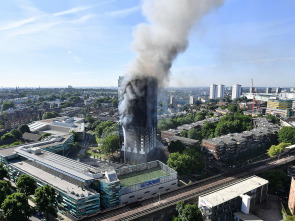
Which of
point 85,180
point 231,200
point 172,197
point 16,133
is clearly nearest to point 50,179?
point 85,180

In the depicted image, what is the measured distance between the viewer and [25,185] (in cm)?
2673

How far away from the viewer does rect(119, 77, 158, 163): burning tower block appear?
3894 centimetres

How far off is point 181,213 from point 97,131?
4218 centimetres

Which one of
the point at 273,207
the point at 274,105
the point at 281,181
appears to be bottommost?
the point at 273,207

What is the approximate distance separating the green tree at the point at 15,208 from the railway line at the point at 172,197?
696cm

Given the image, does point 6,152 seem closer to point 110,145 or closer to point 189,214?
point 110,145

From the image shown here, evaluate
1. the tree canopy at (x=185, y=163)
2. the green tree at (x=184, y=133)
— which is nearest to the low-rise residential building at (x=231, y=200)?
the tree canopy at (x=185, y=163)

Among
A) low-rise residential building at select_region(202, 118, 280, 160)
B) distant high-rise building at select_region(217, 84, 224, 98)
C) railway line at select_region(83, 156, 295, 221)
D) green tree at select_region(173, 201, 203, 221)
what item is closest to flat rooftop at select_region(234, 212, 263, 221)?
railway line at select_region(83, 156, 295, 221)

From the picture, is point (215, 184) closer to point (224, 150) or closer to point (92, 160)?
point (224, 150)

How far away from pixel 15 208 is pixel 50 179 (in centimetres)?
636

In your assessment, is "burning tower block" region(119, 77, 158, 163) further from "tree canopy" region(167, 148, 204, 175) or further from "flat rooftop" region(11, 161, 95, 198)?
"flat rooftop" region(11, 161, 95, 198)

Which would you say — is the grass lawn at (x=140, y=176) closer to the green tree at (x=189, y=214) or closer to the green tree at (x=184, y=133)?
the green tree at (x=189, y=214)

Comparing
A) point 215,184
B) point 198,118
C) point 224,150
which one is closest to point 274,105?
point 198,118

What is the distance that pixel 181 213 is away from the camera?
910 inches
